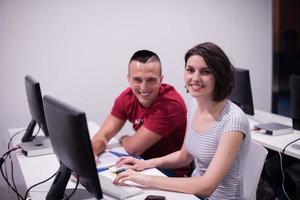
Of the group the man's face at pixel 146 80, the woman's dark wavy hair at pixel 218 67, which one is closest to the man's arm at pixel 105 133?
the man's face at pixel 146 80

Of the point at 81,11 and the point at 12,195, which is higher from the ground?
the point at 81,11

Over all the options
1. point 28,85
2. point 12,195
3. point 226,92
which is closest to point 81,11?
point 28,85

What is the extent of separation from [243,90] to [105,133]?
1111mm

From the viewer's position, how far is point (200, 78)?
5.52 feet

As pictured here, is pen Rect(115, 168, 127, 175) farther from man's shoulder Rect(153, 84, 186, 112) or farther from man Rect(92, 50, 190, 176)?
man's shoulder Rect(153, 84, 186, 112)

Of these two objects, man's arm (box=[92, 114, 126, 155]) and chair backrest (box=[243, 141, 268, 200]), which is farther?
man's arm (box=[92, 114, 126, 155])

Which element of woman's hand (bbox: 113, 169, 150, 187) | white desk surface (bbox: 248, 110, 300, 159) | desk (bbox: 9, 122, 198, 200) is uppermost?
woman's hand (bbox: 113, 169, 150, 187)

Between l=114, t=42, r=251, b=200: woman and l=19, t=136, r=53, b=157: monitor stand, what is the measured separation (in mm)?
605

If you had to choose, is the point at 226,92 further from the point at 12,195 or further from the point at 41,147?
the point at 12,195

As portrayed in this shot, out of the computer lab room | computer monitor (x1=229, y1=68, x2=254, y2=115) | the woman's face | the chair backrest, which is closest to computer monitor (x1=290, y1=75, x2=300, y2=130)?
the computer lab room

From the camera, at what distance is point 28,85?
7.28 feet

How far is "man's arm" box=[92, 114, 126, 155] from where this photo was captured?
7.06ft

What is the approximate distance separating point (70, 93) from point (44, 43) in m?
0.50

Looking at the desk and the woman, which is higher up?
the woman
